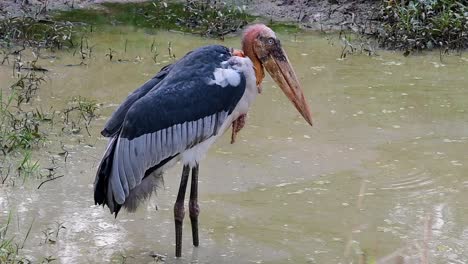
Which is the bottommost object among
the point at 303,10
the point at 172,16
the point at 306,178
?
the point at 306,178

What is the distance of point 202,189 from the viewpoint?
5.54 metres

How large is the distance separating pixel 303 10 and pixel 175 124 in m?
4.57

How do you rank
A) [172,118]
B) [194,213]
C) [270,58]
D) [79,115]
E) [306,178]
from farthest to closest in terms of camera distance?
[79,115] → [306,178] → [270,58] → [194,213] → [172,118]

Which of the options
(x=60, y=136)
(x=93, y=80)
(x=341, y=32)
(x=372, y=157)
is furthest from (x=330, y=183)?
(x=341, y=32)

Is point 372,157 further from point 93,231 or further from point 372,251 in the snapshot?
point 93,231

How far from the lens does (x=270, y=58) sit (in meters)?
5.00

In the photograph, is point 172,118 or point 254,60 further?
point 254,60

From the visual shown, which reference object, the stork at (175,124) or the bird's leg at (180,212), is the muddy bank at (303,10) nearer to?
the stork at (175,124)

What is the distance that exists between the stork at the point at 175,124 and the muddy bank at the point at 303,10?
156 inches

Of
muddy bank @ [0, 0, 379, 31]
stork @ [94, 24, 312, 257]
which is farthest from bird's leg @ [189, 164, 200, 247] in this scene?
muddy bank @ [0, 0, 379, 31]

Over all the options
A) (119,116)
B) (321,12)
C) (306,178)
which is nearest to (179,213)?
(119,116)

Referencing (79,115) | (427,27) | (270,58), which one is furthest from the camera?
(427,27)

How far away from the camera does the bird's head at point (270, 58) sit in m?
4.96

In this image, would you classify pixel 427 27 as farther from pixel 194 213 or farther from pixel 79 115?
pixel 194 213
